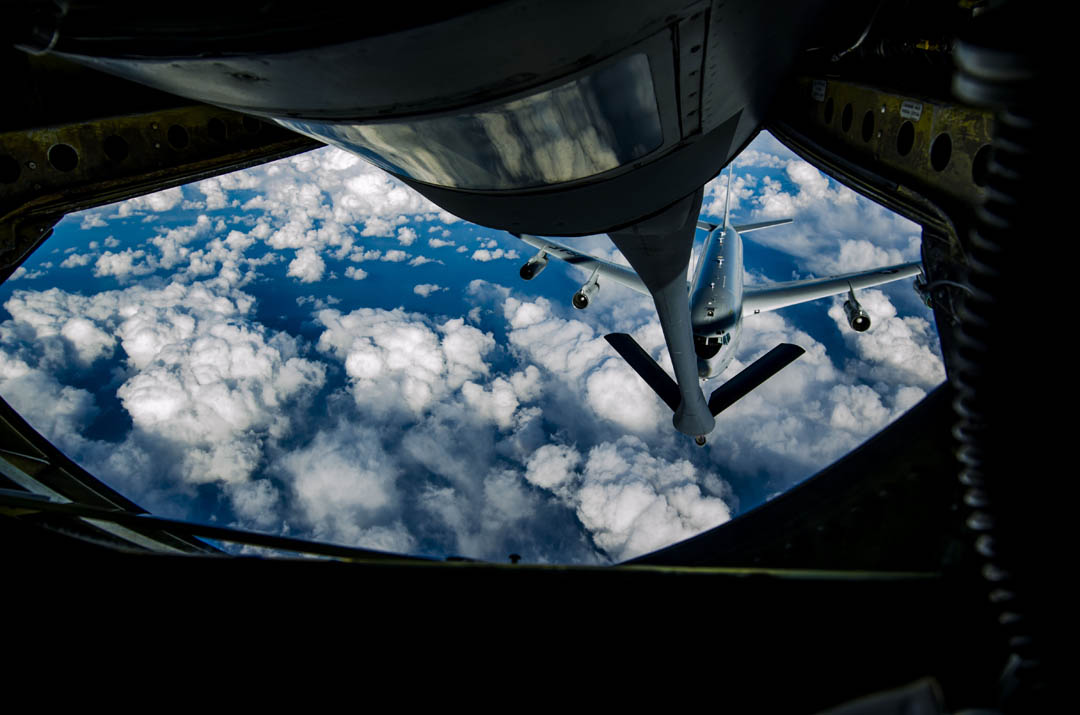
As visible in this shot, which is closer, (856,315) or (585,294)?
(856,315)

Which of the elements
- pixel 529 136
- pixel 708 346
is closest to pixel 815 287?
pixel 708 346

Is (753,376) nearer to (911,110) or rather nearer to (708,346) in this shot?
(708,346)

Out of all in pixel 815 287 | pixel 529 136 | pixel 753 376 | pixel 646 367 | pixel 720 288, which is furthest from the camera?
pixel 815 287

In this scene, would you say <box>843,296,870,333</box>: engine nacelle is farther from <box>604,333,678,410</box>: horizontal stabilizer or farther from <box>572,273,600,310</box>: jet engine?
<box>572,273,600,310</box>: jet engine

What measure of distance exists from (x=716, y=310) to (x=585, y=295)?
11.7 feet

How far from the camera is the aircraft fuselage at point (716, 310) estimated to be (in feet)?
42.5

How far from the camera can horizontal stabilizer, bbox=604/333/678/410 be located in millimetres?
11812

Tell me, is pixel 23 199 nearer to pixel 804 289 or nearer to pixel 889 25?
pixel 889 25

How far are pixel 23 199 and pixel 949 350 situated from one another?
659cm

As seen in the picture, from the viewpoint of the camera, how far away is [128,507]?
3.23m

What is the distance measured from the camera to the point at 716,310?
13.1m

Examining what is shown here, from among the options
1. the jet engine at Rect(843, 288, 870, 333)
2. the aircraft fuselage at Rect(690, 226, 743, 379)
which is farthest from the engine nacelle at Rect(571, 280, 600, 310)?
the jet engine at Rect(843, 288, 870, 333)

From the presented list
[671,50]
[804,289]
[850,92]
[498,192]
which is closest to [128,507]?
[498,192]

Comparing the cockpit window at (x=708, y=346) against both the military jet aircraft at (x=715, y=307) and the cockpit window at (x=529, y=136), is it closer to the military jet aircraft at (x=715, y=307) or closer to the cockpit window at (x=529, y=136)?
the military jet aircraft at (x=715, y=307)
